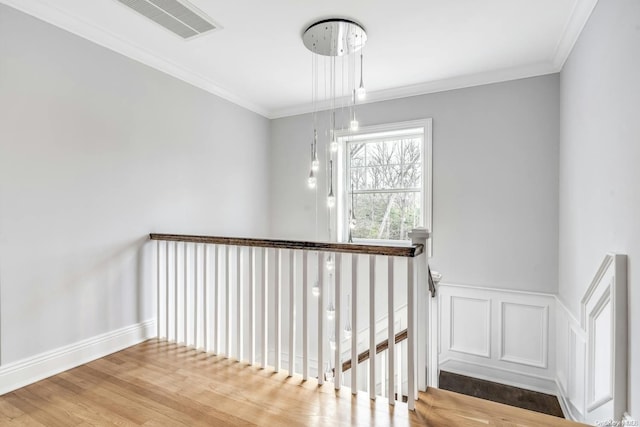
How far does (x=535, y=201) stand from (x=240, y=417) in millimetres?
3158

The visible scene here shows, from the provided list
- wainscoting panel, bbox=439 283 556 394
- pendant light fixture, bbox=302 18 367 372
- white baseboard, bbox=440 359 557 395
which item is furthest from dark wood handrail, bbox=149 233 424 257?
white baseboard, bbox=440 359 557 395

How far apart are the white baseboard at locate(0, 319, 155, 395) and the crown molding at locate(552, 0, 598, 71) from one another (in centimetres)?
418

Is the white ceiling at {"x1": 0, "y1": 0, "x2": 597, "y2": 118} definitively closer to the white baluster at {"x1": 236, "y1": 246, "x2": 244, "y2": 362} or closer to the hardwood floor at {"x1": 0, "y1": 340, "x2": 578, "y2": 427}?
the white baluster at {"x1": 236, "y1": 246, "x2": 244, "y2": 362}

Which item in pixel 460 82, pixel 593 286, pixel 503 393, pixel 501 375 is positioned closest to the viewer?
pixel 593 286

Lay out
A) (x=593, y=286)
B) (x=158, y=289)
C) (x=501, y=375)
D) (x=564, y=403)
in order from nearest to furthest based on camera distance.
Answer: (x=593, y=286) → (x=564, y=403) → (x=158, y=289) → (x=501, y=375)

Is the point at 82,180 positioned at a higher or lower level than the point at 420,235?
higher

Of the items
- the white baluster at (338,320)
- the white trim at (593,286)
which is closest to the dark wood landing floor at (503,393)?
the white trim at (593,286)

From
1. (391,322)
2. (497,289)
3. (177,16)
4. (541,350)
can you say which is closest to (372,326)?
(391,322)

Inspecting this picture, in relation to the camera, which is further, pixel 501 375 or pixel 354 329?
pixel 501 375

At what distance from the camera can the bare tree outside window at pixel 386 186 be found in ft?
12.6

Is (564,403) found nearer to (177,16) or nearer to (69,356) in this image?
(69,356)

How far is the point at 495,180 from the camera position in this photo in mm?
3312

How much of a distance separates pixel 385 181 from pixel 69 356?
346 cm

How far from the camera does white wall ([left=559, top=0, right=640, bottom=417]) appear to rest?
1.57 meters
